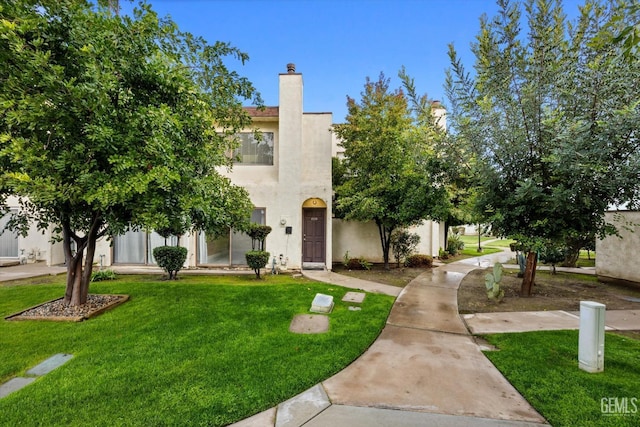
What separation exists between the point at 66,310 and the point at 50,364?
256 cm

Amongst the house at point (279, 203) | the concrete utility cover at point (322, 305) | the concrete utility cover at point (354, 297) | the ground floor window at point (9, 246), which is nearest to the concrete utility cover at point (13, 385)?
the concrete utility cover at point (322, 305)

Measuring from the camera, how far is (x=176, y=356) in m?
4.23

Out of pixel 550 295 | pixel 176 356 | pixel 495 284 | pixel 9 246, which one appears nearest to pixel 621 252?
pixel 550 295

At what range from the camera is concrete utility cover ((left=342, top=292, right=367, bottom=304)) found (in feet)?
24.0

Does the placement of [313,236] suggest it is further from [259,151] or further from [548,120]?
[548,120]

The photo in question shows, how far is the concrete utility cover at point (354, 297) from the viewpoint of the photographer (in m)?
7.31

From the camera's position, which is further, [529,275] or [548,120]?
[529,275]

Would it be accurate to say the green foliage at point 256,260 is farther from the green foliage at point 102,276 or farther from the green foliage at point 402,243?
the green foliage at point 402,243

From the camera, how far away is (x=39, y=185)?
4102 mm

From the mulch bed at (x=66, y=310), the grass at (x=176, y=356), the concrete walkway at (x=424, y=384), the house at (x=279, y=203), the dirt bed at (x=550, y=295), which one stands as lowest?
the dirt bed at (x=550, y=295)

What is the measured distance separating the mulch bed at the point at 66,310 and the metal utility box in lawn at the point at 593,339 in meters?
→ 8.65

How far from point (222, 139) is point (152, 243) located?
21.6 feet

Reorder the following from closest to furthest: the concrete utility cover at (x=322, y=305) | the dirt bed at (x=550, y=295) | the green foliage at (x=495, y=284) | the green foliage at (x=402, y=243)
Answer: the concrete utility cover at (x=322, y=305), the dirt bed at (x=550, y=295), the green foliage at (x=495, y=284), the green foliage at (x=402, y=243)

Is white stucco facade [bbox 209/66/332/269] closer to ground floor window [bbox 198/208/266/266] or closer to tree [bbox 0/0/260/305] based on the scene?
ground floor window [bbox 198/208/266/266]
